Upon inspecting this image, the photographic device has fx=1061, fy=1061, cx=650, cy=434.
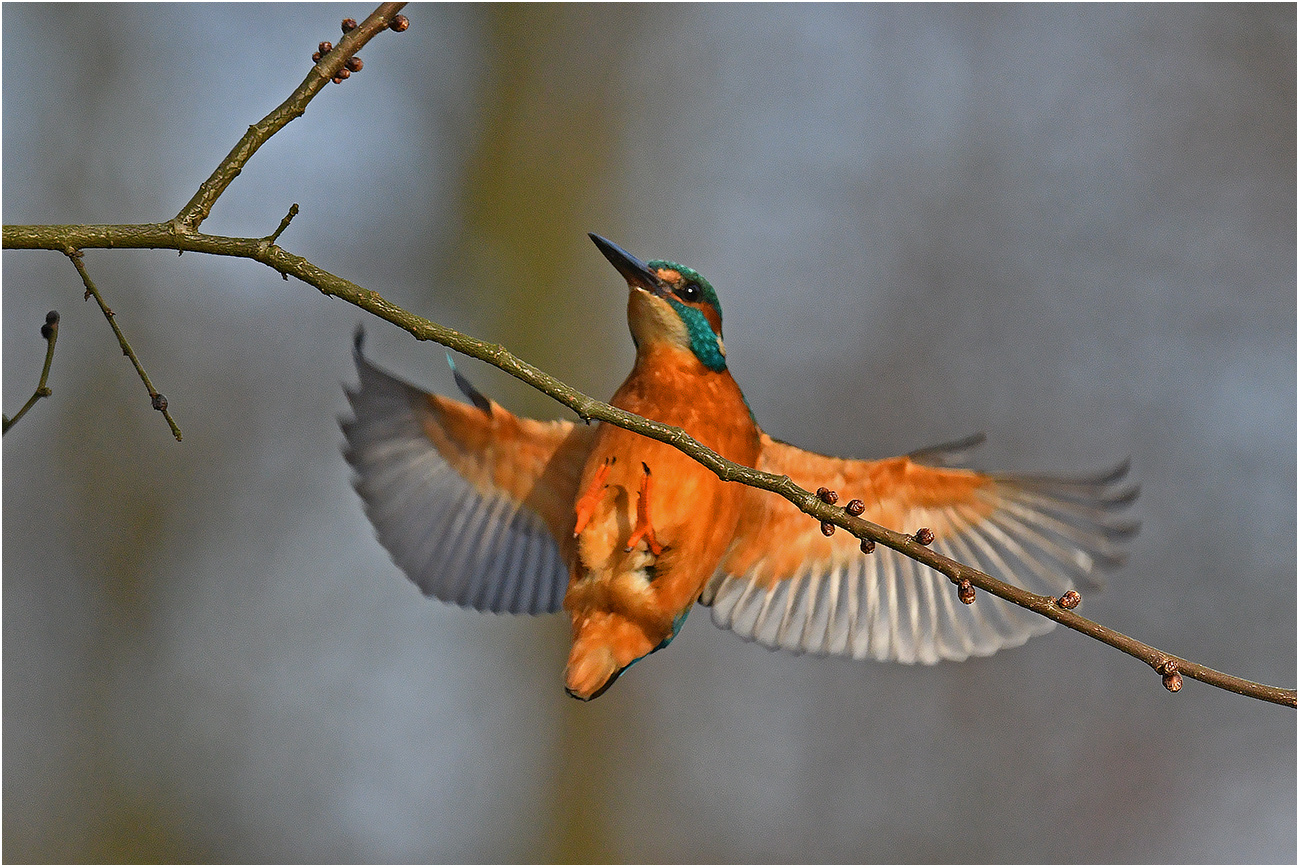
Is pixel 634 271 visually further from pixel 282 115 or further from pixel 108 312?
pixel 108 312

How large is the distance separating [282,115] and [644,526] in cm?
151

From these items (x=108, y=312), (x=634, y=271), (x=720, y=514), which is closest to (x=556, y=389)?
(x=108, y=312)

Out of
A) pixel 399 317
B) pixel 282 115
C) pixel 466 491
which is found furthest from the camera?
pixel 466 491

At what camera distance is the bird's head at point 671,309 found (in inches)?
136

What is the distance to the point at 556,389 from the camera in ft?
5.85

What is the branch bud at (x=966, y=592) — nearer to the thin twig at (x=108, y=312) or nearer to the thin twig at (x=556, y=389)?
the thin twig at (x=556, y=389)

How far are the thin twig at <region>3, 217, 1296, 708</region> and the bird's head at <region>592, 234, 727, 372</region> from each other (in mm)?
1567

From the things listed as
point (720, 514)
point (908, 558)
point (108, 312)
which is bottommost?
point (108, 312)

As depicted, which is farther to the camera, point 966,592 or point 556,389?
point 966,592

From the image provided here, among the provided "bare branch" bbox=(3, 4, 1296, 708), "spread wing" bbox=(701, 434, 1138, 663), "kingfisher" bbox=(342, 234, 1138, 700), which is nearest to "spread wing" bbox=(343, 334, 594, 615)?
"kingfisher" bbox=(342, 234, 1138, 700)

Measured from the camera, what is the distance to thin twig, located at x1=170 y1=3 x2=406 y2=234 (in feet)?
5.81

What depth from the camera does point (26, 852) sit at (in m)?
7.90

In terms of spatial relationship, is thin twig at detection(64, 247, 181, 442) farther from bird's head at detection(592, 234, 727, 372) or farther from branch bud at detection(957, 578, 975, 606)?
bird's head at detection(592, 234, 727, 372)

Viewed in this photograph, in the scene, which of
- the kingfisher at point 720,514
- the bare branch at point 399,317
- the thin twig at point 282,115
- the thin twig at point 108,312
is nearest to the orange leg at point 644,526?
the kingfisher at point 720,514
